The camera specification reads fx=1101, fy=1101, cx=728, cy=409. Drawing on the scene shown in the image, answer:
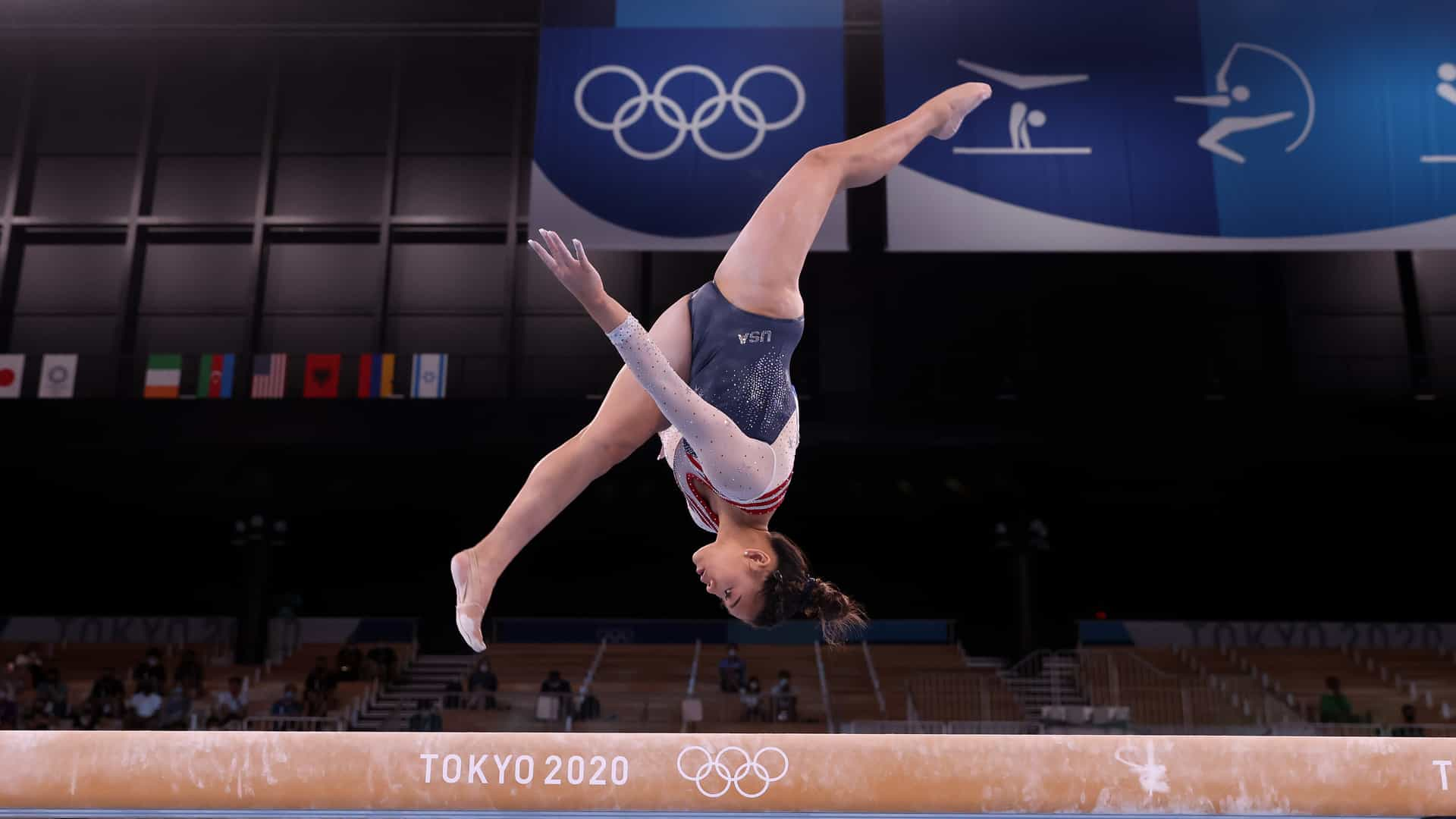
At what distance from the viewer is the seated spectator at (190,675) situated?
38.1 ft

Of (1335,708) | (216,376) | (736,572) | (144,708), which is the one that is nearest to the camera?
(736,572)

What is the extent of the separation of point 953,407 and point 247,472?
8.80 meters

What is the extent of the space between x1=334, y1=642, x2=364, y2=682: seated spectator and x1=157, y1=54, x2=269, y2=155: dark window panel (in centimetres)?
667

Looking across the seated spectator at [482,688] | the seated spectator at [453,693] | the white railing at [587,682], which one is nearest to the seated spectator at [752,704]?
the white railing at [587,682]

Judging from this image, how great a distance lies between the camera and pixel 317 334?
13898mm

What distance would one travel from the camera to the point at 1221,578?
50.5 feet

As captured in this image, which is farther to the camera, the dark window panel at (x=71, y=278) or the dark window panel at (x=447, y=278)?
the dark window panel at (x=447, y=278)

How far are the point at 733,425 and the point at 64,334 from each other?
13.8 meters

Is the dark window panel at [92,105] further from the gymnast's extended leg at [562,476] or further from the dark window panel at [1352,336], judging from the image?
the dark window panel at [1352,336]

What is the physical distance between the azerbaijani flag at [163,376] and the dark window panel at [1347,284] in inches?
520

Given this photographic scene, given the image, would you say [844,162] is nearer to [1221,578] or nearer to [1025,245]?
[1025,245]

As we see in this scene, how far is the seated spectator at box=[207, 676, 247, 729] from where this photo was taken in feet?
33.3

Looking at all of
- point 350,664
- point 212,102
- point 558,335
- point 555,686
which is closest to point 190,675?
point 350,664

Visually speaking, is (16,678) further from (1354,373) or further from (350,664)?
(1354,373)
